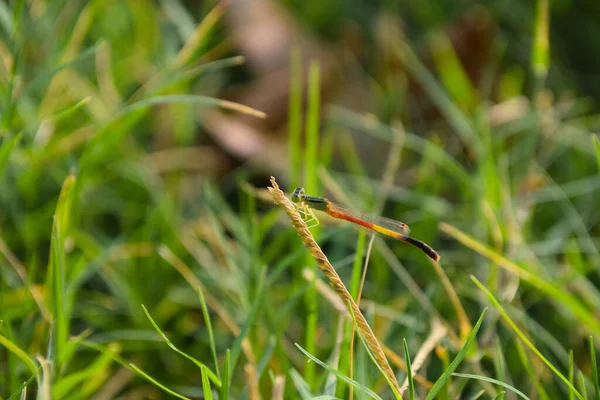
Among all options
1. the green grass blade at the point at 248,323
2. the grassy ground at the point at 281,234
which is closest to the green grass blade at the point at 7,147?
the grassy ground at the point at 281,234

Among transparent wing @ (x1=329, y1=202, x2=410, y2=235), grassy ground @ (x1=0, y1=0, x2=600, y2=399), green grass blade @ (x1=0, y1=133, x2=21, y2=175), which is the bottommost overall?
grassy ground @ (x1=0, y1=0, x2=600, y2=399)

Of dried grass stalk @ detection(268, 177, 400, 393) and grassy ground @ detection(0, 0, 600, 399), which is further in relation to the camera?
grassy ground @ detection(0, 0, 600, 399)

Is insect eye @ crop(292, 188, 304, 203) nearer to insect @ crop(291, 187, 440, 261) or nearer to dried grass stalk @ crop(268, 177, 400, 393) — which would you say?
insect @ crop(291, 187, 440, 261)

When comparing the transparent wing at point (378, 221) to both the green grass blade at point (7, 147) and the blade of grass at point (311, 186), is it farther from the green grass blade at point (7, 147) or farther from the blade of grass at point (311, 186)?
the green grass blade at point (7, 147)

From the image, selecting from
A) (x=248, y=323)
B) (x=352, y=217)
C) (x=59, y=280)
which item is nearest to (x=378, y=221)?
(x=352, y=217)

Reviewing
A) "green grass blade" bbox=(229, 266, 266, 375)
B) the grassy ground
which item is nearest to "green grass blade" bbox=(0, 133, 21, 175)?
the grassy ground

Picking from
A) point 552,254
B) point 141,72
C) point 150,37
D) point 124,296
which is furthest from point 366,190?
point 150,37
